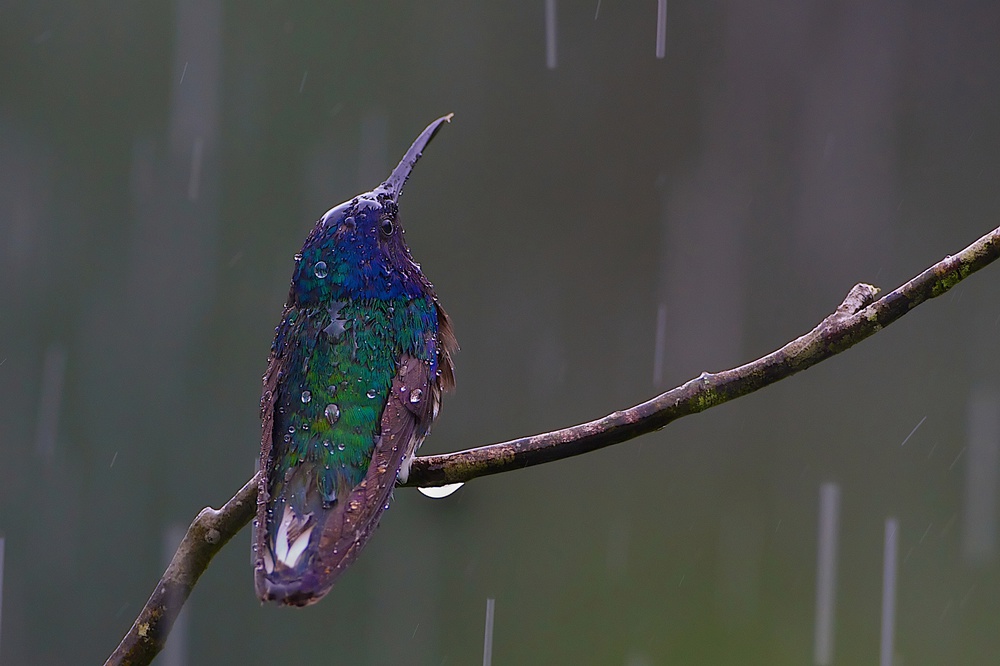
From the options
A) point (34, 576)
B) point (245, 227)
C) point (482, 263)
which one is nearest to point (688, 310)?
point (482, 263)

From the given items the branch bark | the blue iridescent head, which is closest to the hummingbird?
the blue iridescent head

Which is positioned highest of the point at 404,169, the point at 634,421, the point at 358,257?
the point at 404,169

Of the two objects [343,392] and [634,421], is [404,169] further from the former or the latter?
[634,421]

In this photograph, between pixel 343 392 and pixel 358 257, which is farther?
pixel 358 257

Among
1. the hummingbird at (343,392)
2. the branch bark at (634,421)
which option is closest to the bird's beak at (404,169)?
the hummingbird at (343,392)

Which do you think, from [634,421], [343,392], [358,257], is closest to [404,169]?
[358,257]

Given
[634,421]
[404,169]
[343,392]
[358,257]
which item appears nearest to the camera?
[634,421]

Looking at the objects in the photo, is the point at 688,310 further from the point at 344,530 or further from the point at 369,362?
the point at 344,530

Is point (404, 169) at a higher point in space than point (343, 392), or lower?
higher
